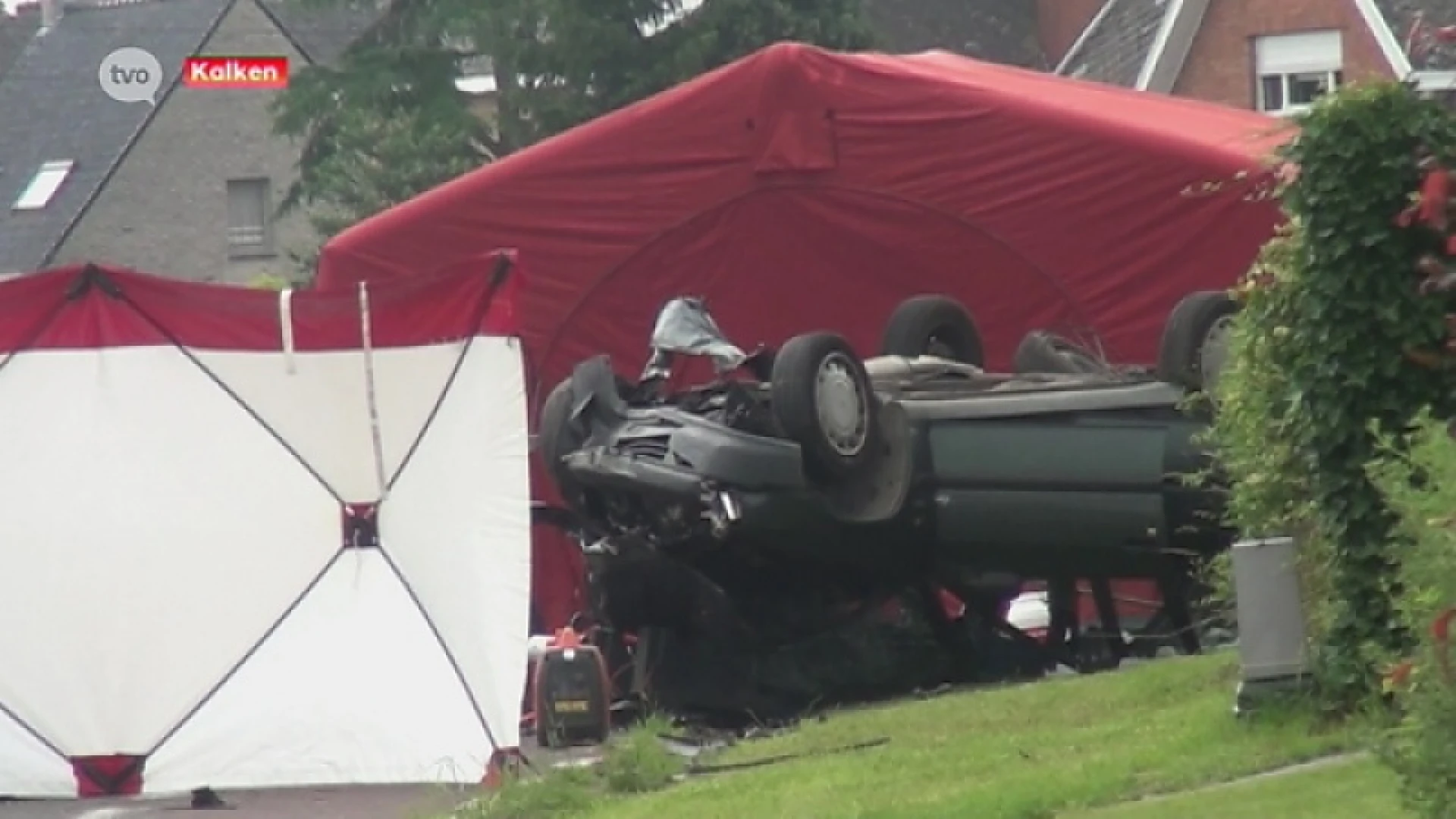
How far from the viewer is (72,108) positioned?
206 ft

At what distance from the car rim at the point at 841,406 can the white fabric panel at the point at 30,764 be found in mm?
3915

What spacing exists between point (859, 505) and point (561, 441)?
1573 millimetres

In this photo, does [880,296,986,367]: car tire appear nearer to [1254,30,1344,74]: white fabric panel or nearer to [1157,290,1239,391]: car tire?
[1157,290,1239,391]: car tire

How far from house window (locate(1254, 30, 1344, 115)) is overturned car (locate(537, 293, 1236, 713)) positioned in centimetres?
2440

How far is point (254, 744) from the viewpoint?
42.8 ft

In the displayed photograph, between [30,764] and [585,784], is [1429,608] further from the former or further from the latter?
[30,764]

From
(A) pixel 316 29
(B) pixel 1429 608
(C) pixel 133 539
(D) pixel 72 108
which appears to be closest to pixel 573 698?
(C) pixel 133 539

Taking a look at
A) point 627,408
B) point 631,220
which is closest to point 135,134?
point 631,220

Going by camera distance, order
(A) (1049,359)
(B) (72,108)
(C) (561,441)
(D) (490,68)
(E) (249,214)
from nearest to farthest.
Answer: (C) (561,441) < (A) (1049,359) < (D) (490,68) < (B) (72,108) < (E) (249,214)

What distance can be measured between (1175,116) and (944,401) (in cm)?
497

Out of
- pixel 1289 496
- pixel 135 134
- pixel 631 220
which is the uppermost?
pixel 135 134

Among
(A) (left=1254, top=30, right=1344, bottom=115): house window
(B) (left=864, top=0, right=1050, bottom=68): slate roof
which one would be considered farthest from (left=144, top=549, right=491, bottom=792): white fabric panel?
(B) (left=864, top=0, right=1050, bottom=68): slate roof

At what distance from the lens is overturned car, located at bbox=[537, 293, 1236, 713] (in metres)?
14.4

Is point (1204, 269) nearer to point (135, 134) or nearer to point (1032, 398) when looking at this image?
point (1032, 398)
